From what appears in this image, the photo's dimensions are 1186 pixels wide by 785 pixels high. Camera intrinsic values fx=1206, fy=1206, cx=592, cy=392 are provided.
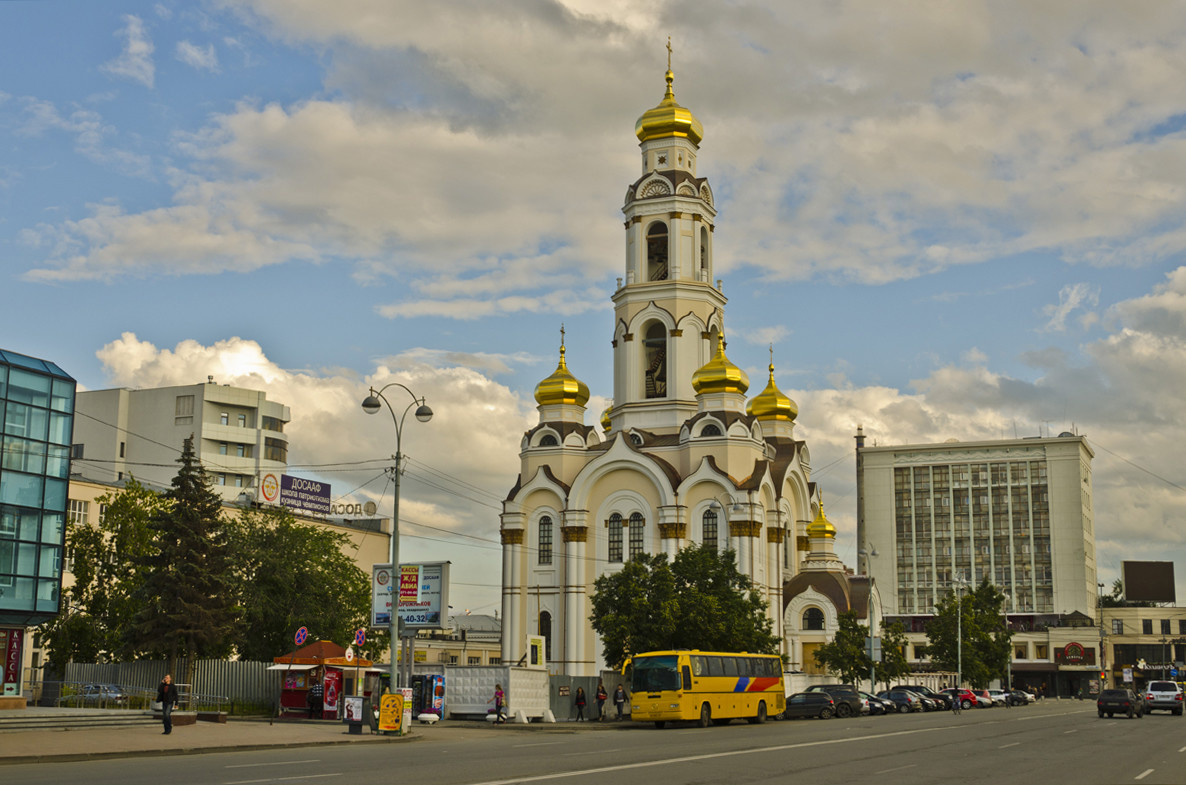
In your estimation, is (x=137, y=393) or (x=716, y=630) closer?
(x=716, y=630)

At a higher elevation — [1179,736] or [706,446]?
[706,446]

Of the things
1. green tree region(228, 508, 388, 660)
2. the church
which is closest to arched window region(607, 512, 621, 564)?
the church

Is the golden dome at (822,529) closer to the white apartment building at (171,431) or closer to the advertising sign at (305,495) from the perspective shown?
the advertising sign at (305,495)

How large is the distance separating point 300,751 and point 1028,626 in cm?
10542

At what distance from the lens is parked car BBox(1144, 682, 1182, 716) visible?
4819 cm

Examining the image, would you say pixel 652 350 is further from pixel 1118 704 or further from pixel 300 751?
pixel 300 751

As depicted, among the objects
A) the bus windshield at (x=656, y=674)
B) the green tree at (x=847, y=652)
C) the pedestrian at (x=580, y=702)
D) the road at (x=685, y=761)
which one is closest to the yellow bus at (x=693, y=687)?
the bus windshield at (x=656, y=674)

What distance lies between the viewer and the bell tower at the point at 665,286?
64688mm

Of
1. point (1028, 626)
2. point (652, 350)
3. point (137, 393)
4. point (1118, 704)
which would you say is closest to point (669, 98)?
point (652, 350)

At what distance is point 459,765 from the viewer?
2045 cm

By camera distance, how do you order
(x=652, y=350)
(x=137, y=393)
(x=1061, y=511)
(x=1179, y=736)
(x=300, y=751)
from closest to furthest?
(x=300, y=751), (x=1179, y=736), (x=652, y=350), (x=137, y=393), (x=1061, y=511)

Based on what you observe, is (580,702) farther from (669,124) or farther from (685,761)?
(669,124)

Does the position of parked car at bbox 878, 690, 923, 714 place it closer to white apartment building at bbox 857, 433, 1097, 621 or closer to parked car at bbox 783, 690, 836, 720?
parked car at bbox 783, 690, 836, 720

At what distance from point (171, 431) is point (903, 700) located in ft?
179
